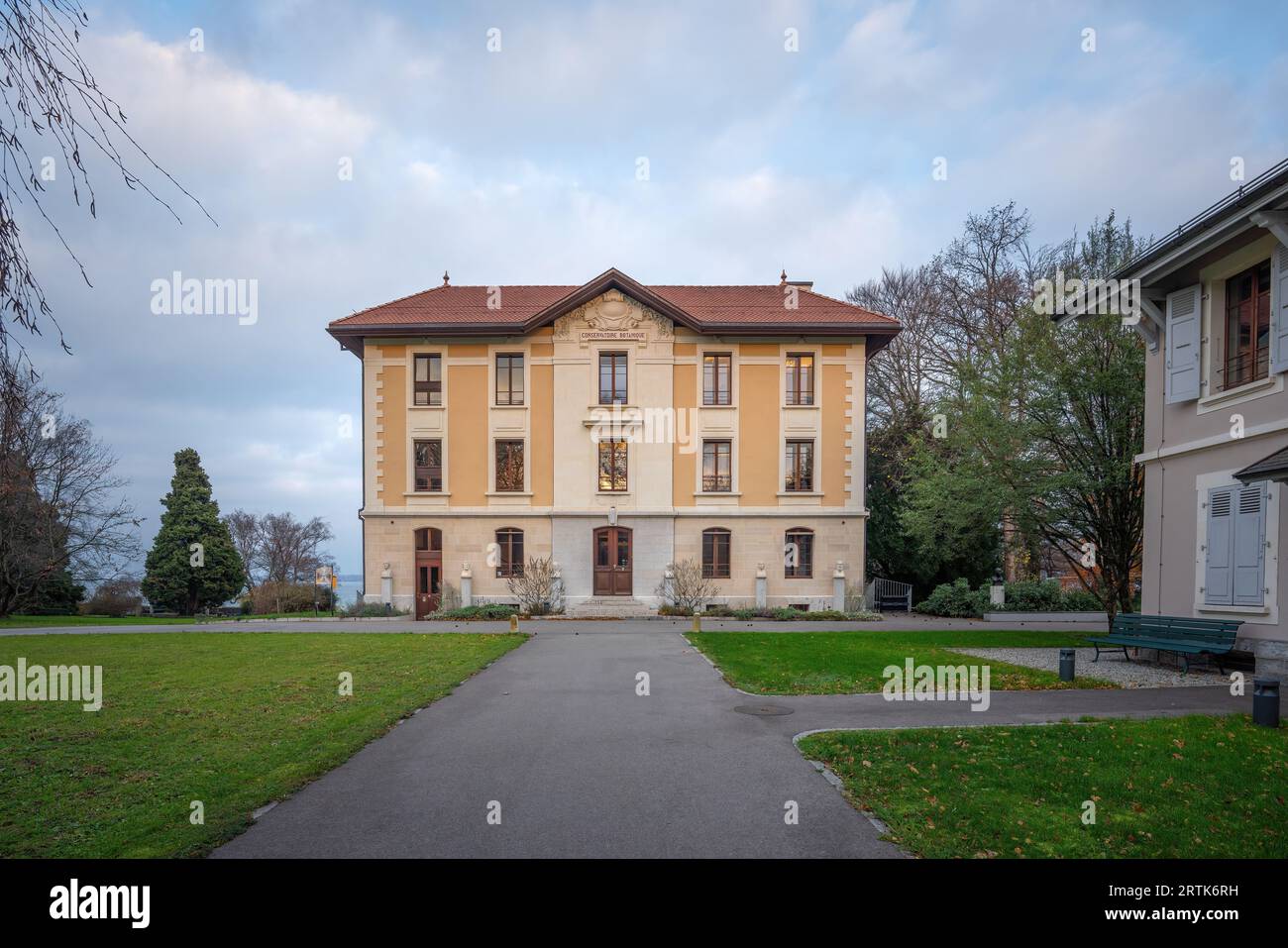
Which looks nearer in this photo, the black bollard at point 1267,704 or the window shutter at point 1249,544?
the black bollard at point 1267,704

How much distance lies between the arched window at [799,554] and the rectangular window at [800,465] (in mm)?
1919

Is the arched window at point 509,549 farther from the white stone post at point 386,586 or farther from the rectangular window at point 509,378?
the rectangular window at point 509,378

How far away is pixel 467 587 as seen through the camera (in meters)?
27.5

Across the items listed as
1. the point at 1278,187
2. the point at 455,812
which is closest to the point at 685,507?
the point at 1278,187

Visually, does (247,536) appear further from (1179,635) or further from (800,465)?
(1179,635)

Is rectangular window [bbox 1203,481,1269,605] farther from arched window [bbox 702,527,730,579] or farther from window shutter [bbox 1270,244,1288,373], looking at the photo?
arched window [bbox 702,527,730,579]

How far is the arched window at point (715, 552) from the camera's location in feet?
92.5

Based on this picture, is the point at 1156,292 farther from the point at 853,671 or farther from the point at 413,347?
the point at 413,347

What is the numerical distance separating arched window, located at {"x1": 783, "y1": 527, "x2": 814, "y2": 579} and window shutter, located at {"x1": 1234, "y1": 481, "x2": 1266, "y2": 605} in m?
16.0

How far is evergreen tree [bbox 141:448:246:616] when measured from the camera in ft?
121

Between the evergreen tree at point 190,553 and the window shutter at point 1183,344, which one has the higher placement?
the window shutter at point 1183,344

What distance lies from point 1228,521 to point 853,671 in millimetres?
8011

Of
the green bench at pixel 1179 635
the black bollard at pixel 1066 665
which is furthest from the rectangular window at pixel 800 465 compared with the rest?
the black bollard at pixel 1066 665
